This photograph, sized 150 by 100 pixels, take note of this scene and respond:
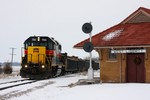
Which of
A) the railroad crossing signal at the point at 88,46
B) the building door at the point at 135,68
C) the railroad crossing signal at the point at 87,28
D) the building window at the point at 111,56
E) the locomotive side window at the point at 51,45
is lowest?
the building door at the point at 135,68

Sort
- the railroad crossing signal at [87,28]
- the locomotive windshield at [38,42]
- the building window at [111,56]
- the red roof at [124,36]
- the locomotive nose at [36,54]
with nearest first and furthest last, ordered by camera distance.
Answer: the red roof at [124,36] → the railroad crossing signal at [87,28] → the building window at [111,56] → the locomotive nose at [36,54] → the locomotive windshield at [38,42]

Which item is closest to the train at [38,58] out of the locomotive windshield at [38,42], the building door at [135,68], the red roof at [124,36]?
the locomotive windshield at [38,42]

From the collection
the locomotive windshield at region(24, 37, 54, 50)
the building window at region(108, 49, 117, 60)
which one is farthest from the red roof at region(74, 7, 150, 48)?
the locomotive windshield at region(24, 37, 54, 50)

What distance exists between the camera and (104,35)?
85.5 ft

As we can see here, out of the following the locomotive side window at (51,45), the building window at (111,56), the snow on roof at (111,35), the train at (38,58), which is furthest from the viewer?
the locomotive side window at (51,45)

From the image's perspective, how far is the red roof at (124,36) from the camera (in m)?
23.3

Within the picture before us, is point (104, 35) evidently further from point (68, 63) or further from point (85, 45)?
point (68, 63)

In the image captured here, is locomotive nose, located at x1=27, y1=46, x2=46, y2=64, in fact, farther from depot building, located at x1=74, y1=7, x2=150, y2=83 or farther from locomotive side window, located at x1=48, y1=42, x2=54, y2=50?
depot building, located at x1=74, y1=7, x2=150, y2=83

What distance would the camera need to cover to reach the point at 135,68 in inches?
959

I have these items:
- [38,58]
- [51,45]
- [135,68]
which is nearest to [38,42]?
[51,45]

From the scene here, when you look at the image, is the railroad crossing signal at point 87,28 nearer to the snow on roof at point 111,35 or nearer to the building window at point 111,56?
the snow on roof at point 111,35

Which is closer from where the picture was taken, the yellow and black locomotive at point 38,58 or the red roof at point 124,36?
the red roof at point 124,36

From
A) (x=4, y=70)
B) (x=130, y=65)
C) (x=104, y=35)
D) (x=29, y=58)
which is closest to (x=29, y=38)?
(x=29, y=58)

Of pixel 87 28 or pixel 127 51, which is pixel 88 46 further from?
pixel 127 51
